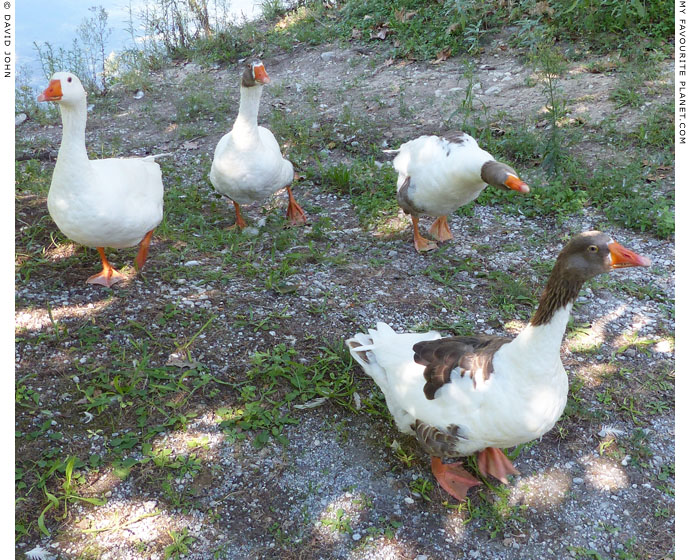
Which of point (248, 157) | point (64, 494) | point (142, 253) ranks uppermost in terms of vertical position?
point (248, 157)

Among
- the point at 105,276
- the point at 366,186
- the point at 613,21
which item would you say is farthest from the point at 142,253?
the point at 613,21

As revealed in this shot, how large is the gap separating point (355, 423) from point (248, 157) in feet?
8.60

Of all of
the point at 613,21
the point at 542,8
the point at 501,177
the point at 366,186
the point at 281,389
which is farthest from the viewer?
the point at 542,8

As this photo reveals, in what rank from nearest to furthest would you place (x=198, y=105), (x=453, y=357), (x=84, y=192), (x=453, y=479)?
1. (x=453, y=357)
2. (x=453, y=479)
3. (x=84, y=192)
4. (x=198, y=105)

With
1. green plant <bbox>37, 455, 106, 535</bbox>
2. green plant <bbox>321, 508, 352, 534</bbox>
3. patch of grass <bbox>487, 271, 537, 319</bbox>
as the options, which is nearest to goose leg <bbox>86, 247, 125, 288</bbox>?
green plant <bbox>37, 455, 106, 535</bbox>

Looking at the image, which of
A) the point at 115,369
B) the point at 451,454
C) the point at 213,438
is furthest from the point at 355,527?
the point at 115,369

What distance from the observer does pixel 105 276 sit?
13.7ft

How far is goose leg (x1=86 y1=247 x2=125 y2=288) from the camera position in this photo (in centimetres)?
413

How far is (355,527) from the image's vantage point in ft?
9.08

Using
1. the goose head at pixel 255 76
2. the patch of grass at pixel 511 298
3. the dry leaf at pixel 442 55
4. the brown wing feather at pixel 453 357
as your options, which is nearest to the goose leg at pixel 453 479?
the brown wing feather at pixel 453 357

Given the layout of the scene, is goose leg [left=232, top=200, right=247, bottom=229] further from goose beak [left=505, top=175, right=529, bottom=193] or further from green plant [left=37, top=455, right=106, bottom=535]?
green plant [left=37, top=455, right=106, bottom=535]

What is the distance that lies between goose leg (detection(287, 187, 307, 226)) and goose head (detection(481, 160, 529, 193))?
6.25 feet

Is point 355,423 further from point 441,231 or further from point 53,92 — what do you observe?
point 53,92

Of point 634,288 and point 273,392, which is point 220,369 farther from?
point 634,288
